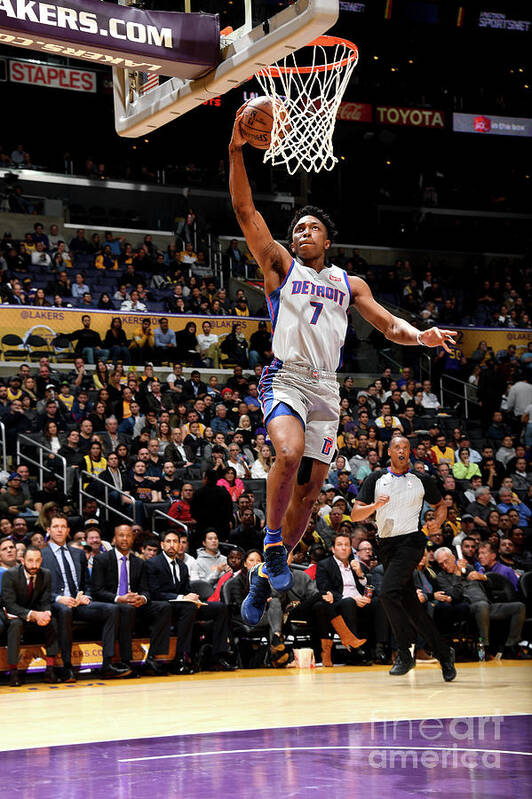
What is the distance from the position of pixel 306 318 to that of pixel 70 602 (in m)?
6.37

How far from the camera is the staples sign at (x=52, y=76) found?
2633 cm

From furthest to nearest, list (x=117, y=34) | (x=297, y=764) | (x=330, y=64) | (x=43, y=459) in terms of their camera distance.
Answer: (x=43, y=459) → (x=330, y=64) → (x=297, y=764) → (x=117, y=34)

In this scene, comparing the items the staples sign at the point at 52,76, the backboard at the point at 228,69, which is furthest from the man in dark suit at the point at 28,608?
the staples sign at the point at 52,76

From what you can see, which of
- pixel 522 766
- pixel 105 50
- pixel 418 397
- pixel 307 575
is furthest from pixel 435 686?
pixel 418 397

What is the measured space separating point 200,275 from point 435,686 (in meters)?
16.3

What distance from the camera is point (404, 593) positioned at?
401 inches

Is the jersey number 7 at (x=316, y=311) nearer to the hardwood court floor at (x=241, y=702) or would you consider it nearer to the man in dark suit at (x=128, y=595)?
the hardwood court floor at (x=241, y=702)

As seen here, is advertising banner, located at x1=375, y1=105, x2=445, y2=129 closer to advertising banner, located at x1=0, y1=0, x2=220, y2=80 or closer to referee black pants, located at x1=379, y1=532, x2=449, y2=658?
referee black pants, located at x1=379, y1=532, x2=449, y2=658

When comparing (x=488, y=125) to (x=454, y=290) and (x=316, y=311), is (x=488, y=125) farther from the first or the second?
(x=316, y=311)

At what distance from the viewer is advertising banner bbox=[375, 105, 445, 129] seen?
91.9 ft

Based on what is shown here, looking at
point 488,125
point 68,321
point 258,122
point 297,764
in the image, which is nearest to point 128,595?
point 297,764

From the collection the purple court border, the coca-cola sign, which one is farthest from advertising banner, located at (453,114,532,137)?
the purple court border

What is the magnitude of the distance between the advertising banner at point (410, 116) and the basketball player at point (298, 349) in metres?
23.4

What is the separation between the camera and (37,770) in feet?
20.3
